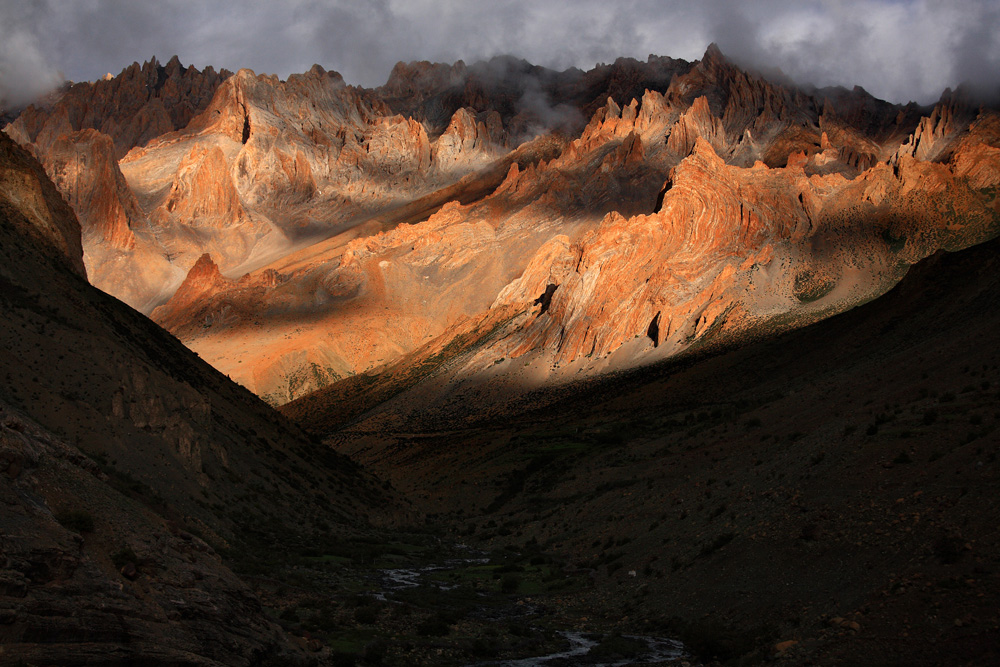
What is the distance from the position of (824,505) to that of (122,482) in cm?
1854

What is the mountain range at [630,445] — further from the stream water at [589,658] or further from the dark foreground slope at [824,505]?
the stream water at [589,658]

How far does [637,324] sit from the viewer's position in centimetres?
10856

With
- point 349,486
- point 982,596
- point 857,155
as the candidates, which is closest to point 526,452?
point 349,486

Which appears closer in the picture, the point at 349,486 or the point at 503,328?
the point at 349,486

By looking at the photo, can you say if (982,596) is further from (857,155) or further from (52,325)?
(857,155)

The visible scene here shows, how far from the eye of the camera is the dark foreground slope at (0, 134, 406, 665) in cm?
1141

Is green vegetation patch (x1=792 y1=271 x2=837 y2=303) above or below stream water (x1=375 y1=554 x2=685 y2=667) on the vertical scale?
above

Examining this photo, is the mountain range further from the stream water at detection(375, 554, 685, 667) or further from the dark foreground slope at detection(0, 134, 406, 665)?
Result: the stream water at detection(375, 554, 685, 667)

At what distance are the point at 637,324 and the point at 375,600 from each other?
293 feet

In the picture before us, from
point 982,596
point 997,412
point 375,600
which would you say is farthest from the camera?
point 375,600

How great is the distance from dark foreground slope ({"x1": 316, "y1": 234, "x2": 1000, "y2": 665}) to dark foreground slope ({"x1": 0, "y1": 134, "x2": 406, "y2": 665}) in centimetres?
1022

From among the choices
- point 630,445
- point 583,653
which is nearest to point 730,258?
point 630,445

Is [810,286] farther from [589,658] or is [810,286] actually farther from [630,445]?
[589,658]

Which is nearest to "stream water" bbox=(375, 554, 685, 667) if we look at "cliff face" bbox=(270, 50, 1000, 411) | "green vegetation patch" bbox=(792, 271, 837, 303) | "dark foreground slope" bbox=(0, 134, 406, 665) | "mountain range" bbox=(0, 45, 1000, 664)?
"mountain range" bbox=(0, 45, 1000, 664)
